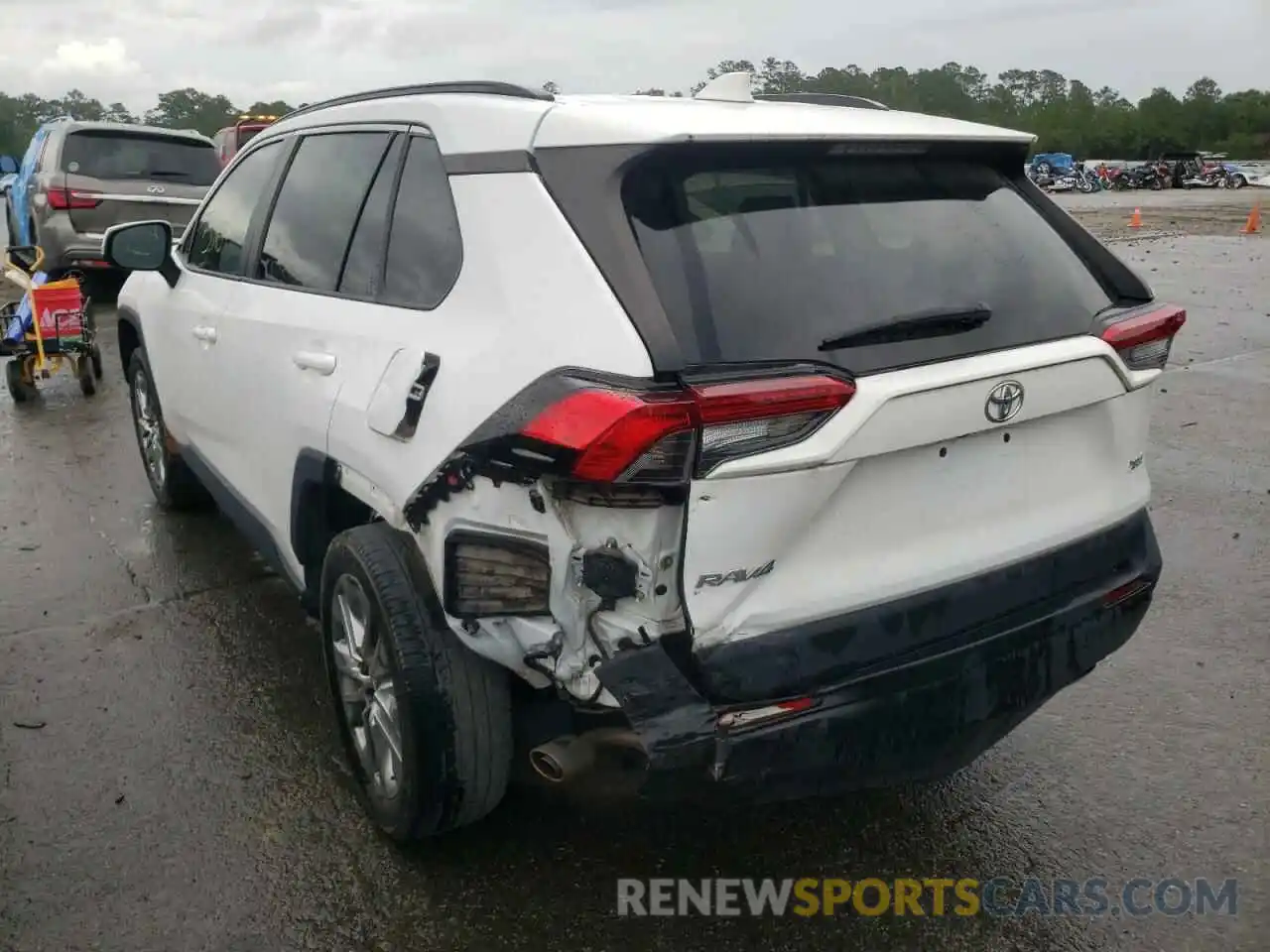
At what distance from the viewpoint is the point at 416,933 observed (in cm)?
258

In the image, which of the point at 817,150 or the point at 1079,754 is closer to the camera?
the point at 817,150

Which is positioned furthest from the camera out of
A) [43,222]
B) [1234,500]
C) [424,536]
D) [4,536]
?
[43,222]

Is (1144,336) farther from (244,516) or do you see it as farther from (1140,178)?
(1140,178)

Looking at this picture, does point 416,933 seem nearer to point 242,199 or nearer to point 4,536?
point 242,199

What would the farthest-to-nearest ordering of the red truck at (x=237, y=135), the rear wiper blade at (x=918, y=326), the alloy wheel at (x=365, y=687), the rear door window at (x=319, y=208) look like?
the red truck at (x=237, y=135) < the rear door window at (x=319, y=208) < the alloy wheel at (x=365, y=687) < the rear wiper blade at (x=918, y=326)

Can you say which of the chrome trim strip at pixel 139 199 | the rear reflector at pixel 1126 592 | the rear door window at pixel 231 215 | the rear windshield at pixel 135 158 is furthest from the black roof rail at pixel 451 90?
the rear windshield at pixel 135 158

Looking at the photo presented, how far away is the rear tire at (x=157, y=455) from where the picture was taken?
5.13 meters

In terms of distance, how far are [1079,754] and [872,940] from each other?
1.12 metres

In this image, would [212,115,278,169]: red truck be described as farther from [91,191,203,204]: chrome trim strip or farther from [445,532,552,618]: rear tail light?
[445,532,552,618]: rear tail light

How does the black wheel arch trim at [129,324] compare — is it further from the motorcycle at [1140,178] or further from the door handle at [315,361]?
the motorcycle at [1140,178]

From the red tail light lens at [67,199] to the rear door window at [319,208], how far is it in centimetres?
866

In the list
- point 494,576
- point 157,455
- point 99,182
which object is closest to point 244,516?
point 157,455

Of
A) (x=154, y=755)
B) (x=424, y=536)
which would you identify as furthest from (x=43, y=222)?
(x=424, y=536)

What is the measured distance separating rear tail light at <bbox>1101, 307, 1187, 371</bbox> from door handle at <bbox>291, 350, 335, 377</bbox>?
1.97 metres
